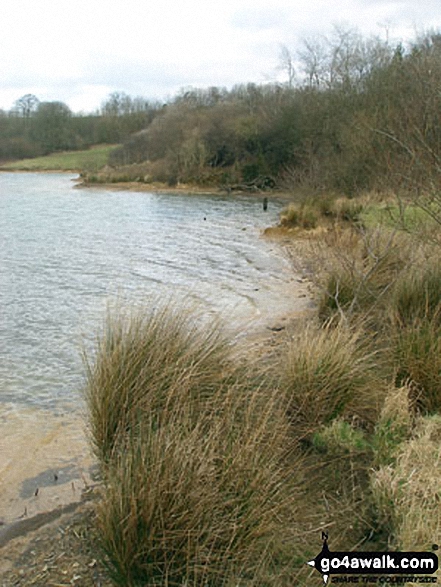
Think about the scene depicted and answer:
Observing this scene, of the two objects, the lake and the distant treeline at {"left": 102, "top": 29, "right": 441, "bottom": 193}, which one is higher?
the distant treeline at {"left": 102, "top": 29, "right": 441, "bottom": 193}

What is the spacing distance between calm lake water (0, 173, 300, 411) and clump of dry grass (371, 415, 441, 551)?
8.05 ft

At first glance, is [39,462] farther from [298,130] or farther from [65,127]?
[65,127]

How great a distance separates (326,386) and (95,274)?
902 cm

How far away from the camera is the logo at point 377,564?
2.45 m

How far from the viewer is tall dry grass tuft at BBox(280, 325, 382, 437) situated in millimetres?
3959

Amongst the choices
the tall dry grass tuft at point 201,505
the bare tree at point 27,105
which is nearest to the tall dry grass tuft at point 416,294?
the tall dry grass tuft at point 201,505

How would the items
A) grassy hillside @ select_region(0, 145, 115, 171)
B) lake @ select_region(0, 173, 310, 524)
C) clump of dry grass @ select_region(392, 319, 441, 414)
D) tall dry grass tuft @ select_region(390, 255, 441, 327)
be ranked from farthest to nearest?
grassy hillside @ select_region(0, 145, 115, 171), tall dry grass tuft @ select_region(390, 255, 441, 327), lake @ select_region(0, 173, 310, 524), clump of dry grass @ select_region(392, 319, 441, 414)

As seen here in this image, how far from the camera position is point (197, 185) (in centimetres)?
4394

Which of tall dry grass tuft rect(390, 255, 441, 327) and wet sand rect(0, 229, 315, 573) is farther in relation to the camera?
tall dry grass tuft rect(390, 255, 441, 327)

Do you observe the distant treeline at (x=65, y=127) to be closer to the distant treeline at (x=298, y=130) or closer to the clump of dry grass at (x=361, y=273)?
the distant treeline at (x=298, y=130)

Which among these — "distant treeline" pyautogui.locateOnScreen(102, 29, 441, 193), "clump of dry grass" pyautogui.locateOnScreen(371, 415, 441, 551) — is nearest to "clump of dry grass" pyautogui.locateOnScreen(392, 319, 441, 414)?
"clump of dry grass" pyautogui.locateOnScreen(371, 415, 441, 551)

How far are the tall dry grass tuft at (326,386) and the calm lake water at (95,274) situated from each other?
1.42 metres

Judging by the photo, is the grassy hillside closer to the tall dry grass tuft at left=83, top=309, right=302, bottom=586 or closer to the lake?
the lake

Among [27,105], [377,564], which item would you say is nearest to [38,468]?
[377,564]
